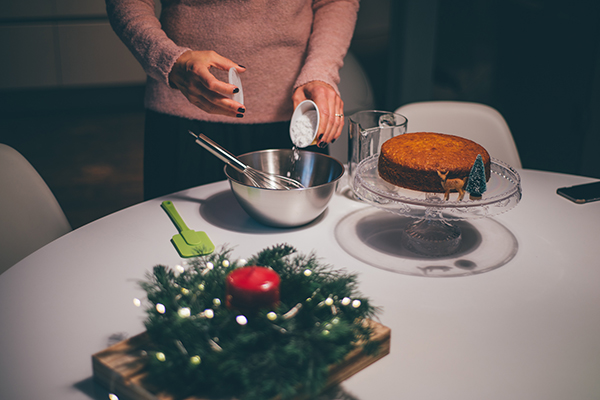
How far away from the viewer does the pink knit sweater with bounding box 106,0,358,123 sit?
110 cm

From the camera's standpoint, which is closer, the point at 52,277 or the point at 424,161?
the point at 52,277

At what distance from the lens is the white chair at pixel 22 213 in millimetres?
872

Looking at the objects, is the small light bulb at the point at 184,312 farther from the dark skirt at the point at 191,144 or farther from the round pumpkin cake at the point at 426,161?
A: the dark skirt at the point at 191,144

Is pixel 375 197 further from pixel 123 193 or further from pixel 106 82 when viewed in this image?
pixel 106 82

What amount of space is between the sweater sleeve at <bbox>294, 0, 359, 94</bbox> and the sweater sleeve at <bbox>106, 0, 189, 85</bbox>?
28 centimetres

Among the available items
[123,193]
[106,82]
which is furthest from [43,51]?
[123,193]

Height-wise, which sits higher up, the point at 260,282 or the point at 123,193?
the point at 260,282

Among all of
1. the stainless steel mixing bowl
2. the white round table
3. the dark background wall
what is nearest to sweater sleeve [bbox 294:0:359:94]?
the stainless steel mixing bowl

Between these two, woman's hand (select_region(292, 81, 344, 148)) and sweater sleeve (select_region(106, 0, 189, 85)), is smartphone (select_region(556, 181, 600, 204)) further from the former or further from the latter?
sweater sleeve (select_region(106, 0, 189, 85))

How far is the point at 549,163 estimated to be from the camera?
2432 mm

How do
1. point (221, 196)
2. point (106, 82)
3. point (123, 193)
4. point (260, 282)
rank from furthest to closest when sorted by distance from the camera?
point (106, 82)
point (123, 193)
point (221, 196)
point (260, 282)

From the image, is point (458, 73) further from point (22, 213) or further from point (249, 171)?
point (22, 213)

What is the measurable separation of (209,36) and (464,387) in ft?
3.12

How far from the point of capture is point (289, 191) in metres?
0.79
